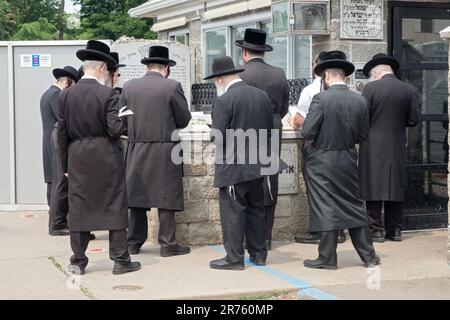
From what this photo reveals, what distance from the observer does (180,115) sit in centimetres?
807

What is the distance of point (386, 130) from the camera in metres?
8.85

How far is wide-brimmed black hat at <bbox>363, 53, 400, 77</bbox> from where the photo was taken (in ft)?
28.9

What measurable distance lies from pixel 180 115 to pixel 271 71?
1.03m

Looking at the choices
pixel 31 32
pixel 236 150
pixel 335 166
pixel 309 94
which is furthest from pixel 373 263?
pixel 31 32

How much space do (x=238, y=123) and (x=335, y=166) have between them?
965 mm

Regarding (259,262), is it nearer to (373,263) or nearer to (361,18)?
(373,263)

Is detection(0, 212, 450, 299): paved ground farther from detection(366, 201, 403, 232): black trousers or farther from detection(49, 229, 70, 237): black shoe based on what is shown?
detection(49, 229, 70, 237): black shoe

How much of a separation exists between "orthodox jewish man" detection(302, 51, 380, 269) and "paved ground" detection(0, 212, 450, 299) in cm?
27

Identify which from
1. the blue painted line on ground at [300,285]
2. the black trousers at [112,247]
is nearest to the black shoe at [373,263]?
the blue painted line on ground at [300,285]

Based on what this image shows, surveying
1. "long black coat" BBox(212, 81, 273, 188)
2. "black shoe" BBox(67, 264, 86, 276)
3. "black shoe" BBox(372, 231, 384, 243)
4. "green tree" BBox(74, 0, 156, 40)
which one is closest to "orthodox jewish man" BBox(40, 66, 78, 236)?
"black shoe" BBox(67, 264, 86, 276)

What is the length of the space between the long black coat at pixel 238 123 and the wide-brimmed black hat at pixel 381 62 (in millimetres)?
1851

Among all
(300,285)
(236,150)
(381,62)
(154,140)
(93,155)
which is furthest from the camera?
(381,62)
